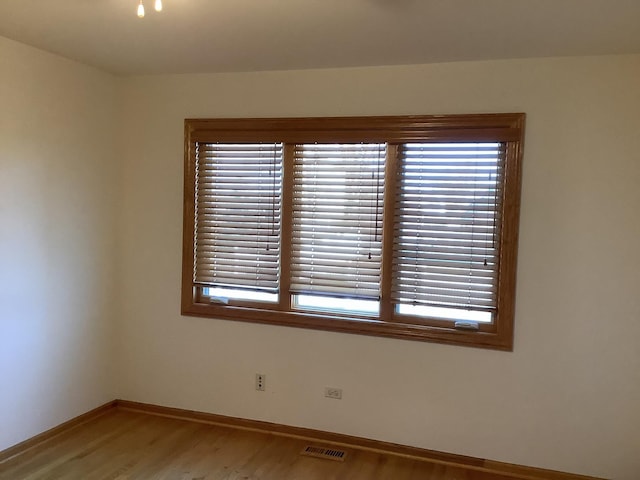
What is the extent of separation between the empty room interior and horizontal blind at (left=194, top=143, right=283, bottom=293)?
0.07 ft

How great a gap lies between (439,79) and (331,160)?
2.71ft

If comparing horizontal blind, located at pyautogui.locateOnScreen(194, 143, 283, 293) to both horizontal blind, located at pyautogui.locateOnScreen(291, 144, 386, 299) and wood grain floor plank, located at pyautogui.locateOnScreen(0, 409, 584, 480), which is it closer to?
horizontal blind, located at pyautogui.locateOnScreen(291, 144, 386, 299)

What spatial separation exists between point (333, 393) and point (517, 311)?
1.28m

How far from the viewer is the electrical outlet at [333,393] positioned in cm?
352

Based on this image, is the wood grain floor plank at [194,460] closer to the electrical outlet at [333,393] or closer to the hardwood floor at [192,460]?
the hardwood floor at [192,460]

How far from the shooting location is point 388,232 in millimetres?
3373

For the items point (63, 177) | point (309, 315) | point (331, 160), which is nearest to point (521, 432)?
point (309, 315)

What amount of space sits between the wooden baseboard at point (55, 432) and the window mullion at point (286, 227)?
61.8 inches

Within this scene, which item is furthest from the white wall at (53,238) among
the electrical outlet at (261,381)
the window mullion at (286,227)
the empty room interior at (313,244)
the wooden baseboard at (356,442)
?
the window mullion at (286,227)

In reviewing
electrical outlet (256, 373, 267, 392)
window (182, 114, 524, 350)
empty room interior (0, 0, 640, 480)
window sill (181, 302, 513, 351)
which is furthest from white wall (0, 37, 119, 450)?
electrical outlet (256, 373, 267, 392)

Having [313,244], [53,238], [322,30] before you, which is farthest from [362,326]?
[53,238]

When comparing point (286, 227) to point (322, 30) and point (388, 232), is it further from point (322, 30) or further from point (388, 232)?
point (322, 30)

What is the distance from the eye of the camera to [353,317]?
348 cm

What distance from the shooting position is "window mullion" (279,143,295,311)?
3.56 metres
